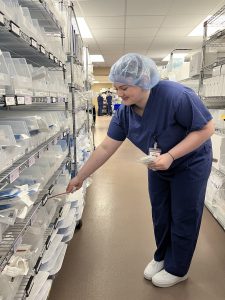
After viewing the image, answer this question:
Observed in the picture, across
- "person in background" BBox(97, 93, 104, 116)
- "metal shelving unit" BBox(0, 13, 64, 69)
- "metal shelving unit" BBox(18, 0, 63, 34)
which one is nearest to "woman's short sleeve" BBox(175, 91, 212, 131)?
"metal shelving unit" BBox(0, 13, 64, 69)

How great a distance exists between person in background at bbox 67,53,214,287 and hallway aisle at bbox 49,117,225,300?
13 cm

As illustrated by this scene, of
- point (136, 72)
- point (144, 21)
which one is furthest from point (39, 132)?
point (144, 21)

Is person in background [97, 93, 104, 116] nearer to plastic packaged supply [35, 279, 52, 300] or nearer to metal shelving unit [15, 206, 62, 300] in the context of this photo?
metal shelving unit [15, 206, 62, 300]

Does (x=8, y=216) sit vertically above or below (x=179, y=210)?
above

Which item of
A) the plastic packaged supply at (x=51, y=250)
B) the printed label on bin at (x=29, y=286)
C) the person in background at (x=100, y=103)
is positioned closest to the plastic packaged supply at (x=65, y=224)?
the plastic packaged supply at (x=51, y=250)

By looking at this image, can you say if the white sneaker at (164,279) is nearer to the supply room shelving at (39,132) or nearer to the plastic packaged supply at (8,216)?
the supply room shelving at (39,132)

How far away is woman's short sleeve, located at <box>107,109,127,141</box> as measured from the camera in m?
1.79

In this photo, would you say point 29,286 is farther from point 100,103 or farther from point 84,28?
point 100,103

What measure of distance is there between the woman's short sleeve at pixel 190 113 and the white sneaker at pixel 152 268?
107cm

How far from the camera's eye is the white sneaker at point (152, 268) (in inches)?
76.5

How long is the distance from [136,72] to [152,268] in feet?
4.56

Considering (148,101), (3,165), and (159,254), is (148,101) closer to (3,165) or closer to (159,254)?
(3,165)

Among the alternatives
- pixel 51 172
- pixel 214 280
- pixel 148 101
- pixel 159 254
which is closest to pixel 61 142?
pixel 51 172

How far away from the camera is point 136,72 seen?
151cm
